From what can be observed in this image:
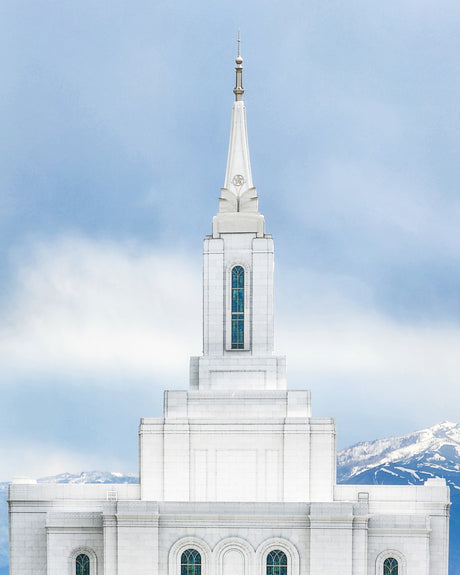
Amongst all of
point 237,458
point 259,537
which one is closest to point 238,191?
point 237,458

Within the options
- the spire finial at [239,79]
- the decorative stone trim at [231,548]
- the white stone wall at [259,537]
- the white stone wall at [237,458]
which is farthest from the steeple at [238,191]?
the decorative stone trim at [231,548]

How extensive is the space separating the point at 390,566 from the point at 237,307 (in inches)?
525

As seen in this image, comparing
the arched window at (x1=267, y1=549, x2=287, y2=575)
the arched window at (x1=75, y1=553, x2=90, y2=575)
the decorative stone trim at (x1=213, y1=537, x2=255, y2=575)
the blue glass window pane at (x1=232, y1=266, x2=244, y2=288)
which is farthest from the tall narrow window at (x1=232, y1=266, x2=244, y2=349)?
the arched window at (x1=75, y1=553, x2=90, y2=575)

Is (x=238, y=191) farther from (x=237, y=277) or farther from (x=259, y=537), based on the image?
(x=259, y=537)

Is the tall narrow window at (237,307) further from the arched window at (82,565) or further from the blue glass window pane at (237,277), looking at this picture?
the arched window at (82,565)

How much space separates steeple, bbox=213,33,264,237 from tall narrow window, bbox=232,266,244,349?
7.16 feet

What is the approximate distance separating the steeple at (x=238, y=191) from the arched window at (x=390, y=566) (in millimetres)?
16036

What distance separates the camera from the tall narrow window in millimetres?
49531

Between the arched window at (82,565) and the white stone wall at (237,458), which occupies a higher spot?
the white stone wall at (237,458)

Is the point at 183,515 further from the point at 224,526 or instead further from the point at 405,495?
the point at 405,495

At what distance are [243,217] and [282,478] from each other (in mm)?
12254

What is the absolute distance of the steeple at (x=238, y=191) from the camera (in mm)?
50312

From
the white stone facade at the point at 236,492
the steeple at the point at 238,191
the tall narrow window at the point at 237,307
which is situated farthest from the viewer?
the steeple at the point at 238,191

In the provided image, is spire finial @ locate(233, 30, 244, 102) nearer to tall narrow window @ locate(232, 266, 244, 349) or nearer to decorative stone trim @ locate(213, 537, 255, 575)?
tall narrow window @ locate(232, 266, 244, 349)
